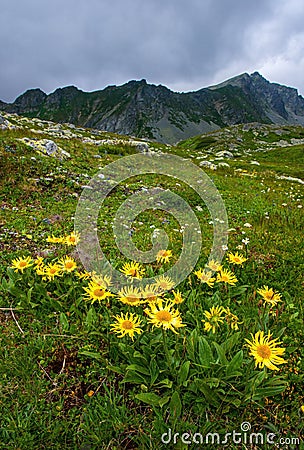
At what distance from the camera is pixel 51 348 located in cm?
345

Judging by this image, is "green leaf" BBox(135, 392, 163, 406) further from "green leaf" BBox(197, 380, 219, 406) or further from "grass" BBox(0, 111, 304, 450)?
"green leaf" BBox(197, 380, 219, 406)

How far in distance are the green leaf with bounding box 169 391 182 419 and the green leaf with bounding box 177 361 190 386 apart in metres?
0.20

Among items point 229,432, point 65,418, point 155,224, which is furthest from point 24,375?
point 155,224

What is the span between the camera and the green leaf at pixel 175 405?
2.65 meters

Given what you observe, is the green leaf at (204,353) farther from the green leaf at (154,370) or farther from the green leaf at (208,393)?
the green leaf at (154,370)

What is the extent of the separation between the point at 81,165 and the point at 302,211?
26.6 ft

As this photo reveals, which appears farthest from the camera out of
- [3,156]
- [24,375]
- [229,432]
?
→ [3,156]

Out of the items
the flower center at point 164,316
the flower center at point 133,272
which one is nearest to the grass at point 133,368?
the flower center at point 164,316

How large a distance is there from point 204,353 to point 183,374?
0.30 meters

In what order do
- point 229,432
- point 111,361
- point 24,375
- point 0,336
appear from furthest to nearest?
point 0,336 → point 111,361 → point 24,375 → point 229,432

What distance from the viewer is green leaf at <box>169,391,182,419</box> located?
265 centimetres

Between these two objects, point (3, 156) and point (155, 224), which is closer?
point (155, 224)

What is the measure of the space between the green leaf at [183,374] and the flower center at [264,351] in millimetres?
713

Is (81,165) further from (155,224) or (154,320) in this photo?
(154,320)
